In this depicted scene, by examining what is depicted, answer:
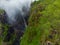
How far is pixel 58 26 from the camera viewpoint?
4312 cm

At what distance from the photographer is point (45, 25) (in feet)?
148

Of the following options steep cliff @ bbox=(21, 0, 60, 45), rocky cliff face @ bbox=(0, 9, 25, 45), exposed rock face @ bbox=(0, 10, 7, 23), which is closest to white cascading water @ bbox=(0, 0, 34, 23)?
rocky cliff face @ bbox=(0, 9, 25, 45)

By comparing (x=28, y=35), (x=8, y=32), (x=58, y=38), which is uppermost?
(x=58, y=38)

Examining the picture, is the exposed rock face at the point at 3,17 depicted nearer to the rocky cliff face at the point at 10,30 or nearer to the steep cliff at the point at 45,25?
the rocky cliff face at the point at 10,30

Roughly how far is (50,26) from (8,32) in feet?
107

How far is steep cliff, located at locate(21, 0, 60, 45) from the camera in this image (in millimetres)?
42438

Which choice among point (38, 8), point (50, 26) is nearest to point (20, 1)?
point (38, 8)

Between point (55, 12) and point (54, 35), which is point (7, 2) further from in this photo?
point (54, 35)

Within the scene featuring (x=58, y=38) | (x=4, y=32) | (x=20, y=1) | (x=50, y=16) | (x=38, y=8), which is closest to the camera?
(x=58, y=38)

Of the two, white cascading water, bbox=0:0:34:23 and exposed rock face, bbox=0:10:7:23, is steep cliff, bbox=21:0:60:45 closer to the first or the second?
exposed rock face, bbox=0:10:7:23

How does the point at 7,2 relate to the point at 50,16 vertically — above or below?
below

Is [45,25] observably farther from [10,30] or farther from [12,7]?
[12,7]

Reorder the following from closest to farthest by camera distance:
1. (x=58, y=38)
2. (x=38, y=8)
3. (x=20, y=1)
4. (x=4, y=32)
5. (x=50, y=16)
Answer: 1. (x=58, y=38)
2. (x=50, y=16)
3. (x=38, y=8)
4. (x=4, y=32)
5. (x=20, y=1)

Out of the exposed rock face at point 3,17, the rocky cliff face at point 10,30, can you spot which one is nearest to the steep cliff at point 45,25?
the rocky cliff face at point 10,30
